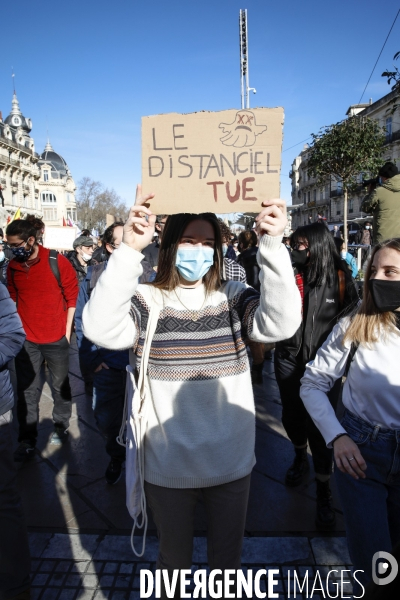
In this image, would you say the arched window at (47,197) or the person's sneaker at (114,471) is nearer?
the person's sneaker at (114,471)

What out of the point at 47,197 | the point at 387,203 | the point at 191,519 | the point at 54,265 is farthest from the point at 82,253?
the point at 47,197

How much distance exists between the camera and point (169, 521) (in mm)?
1629

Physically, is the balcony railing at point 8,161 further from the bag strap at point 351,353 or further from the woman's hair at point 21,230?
the bag strap at point 351,353

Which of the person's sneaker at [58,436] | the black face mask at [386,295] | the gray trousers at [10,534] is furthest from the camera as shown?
the person's sneaker at [58,436]

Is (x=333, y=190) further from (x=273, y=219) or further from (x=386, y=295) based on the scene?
(x=273, y=219)

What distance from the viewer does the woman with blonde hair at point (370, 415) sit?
5.34 ft

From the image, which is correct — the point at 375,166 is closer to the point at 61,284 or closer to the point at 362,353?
the point at 61,284

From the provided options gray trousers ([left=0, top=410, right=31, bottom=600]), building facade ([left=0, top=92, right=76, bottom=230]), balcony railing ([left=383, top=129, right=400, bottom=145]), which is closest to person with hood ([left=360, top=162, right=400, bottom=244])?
gray trousers ([left=0, top=410, right=31, bottom=600])

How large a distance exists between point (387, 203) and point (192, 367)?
10.1ft

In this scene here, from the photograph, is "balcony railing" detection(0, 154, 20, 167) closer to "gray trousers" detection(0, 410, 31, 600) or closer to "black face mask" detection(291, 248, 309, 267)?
"black face mask" detection(291, 248, 309, 267)

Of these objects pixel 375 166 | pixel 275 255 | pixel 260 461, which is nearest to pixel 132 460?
pixel 275 255

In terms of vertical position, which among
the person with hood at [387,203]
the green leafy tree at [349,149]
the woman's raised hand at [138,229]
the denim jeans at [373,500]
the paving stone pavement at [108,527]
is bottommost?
the paving stone pavement at [108,527]

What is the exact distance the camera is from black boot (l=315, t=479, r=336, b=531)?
2678 mm

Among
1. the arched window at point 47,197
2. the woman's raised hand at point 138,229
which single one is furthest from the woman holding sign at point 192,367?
the arched window at point 47,197
